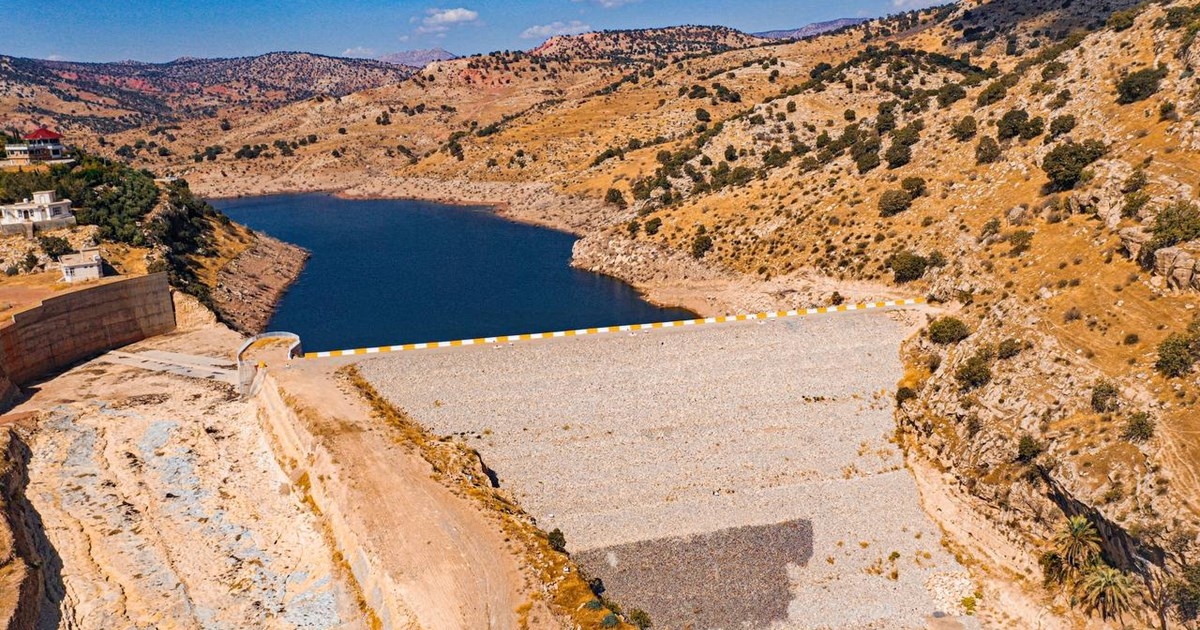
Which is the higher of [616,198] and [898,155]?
[898,155]

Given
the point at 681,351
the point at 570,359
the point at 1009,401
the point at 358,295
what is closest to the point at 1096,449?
the point at 1009,401

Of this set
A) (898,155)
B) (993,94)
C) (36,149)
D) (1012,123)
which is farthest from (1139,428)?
(36,149)

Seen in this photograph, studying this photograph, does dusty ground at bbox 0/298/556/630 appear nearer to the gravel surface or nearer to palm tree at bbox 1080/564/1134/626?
the gravel surface

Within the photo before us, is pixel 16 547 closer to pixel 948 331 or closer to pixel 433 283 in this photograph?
pixel 948 331

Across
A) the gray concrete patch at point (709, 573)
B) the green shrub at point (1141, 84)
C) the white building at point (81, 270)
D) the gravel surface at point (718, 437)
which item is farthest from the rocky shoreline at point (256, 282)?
the green shrub at point (1141, 84)

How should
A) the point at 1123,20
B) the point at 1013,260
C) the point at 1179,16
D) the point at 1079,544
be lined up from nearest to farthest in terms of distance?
1. the point at 1079,544
2. the point at 1013,260
3. the point at 1179,16
4. the point at 1123,20

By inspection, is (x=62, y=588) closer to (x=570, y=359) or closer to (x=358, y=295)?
(x=570, y=359)

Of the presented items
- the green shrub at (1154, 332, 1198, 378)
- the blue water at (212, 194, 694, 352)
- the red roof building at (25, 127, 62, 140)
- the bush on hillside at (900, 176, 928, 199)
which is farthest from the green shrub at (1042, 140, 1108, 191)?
the red roof building at (25, 127, 62, 140)
